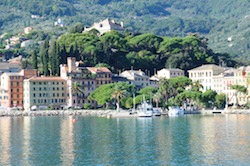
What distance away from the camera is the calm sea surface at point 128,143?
4994cm

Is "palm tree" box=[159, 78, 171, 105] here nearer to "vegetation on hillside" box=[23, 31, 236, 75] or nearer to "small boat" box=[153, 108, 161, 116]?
"small boat" box=[153, 108, 161, 116]

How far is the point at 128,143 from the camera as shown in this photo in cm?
5956

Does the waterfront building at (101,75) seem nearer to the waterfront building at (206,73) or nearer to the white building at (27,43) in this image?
the waterfront building at (206,73)

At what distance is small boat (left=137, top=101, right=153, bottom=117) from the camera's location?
3696 inches

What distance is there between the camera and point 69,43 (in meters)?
124

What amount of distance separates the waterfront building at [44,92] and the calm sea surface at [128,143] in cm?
2501

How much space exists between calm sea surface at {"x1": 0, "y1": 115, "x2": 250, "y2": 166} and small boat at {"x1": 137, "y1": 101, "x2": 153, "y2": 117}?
29.9 ft

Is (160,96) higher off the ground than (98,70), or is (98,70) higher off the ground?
(98,70)

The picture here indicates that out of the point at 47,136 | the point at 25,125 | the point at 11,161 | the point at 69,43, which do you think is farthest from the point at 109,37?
the point at 11,161

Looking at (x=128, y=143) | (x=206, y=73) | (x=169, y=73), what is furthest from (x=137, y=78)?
(x=128, y=143)

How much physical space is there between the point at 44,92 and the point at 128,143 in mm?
51757

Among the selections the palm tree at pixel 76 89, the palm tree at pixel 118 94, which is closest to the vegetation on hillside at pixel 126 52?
the palm tree at pixel 76 89

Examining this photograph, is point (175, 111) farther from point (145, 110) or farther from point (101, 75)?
point (101, 75)

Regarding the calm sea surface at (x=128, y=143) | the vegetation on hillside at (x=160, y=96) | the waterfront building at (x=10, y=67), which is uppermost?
the waterfront building at (x=10, y=67)
